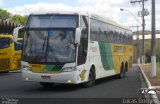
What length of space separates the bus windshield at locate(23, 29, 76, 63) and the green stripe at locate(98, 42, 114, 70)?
157 inches

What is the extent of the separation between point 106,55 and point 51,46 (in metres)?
5.64

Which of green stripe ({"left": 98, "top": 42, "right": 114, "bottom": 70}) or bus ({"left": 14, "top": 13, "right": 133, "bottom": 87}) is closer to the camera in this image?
bus ({"left": 14, "top": 13, "right": 133, "bottom": 87})

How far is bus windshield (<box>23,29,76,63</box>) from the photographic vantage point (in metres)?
18.0

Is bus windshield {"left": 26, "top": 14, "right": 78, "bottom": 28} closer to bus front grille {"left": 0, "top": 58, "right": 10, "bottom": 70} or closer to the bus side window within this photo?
the bus side window

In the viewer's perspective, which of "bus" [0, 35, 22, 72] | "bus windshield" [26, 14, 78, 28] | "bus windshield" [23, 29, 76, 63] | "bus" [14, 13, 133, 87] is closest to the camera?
"bus" [14, 13, 133, 87]

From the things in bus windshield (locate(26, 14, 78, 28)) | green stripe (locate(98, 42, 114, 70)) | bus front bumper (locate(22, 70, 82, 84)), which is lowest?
bus front bumper (locate(22, 70, 82, 84))

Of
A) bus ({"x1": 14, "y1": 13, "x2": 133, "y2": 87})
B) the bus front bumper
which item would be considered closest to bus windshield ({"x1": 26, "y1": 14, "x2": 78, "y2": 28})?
bus ({"x1": 14, "y1": 13, "x2": 133, "y2": 87})

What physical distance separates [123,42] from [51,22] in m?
10.4

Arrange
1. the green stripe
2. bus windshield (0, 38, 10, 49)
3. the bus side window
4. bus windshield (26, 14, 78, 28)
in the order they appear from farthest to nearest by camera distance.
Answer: bus windshield (0, 38, 10, 49)
the green stripe
the bus side window
bus windshield (26, 14, 78, 28)

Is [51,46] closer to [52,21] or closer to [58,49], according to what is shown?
[58,49]

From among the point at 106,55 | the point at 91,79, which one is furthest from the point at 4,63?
the point at 91,79

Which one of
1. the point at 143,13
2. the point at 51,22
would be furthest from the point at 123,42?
the point at 143,13

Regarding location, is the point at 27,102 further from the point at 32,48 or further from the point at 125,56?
the point at 125,56

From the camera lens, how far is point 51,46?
712 inches
